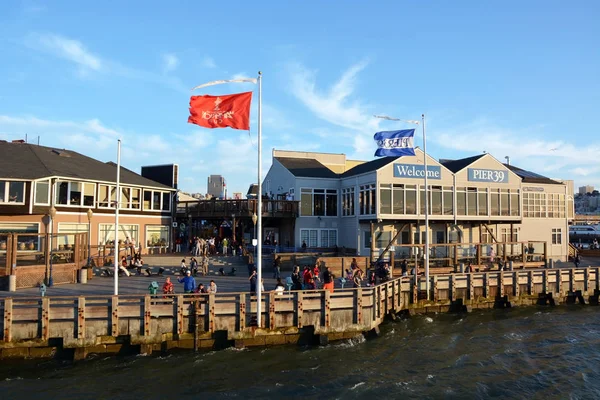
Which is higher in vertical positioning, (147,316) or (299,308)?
(299,308)

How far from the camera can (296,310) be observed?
61.2 feet

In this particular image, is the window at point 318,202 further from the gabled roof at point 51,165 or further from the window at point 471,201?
the gabled roof at point 51,165

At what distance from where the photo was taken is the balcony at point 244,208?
37750 mm

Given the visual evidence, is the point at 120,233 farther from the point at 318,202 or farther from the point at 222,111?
the point at 222,111

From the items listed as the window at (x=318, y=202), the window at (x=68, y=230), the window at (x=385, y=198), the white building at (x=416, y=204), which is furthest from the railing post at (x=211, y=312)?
the window at (x=318, y=202)

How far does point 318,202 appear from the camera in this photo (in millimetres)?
39875

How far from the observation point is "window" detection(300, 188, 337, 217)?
39.2m

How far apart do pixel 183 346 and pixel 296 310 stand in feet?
15.0

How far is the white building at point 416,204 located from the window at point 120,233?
12.3 meters

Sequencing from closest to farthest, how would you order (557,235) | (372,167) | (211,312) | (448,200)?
(211,312)
(448,200)
(372,167)
(557,235)

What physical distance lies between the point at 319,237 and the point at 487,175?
1477 cm

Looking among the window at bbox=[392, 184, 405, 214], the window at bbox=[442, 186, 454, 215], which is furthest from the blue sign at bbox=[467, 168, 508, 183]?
the window at bbox=[392, 184, 405, 214]

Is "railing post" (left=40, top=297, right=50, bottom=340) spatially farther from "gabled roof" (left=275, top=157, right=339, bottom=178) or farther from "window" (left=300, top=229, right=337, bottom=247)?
"gabled roof" (left=275, top=157, right=339, bottom=178)

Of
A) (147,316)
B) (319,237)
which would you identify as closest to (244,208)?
(319,237)
